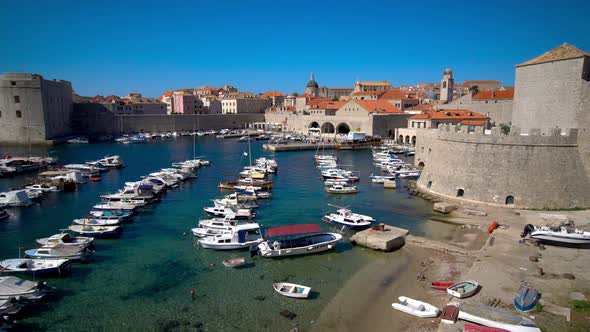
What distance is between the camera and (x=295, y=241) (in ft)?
58.6

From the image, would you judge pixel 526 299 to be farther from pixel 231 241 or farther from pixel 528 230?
pixel 231 241

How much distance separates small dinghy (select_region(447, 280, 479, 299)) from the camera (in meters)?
12.7

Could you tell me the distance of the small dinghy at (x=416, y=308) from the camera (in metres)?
12.1

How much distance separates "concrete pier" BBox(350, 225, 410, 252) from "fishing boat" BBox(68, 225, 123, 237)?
11697 mm

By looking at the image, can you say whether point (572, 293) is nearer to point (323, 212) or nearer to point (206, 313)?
point (206, 313)

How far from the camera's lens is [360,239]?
733 inches

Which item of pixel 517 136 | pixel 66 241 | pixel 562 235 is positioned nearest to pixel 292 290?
pixel 66 241

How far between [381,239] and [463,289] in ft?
17.5

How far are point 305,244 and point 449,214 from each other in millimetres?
9390

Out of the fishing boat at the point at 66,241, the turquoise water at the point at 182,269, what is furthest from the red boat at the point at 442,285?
the fishing boat at the point at 66,241

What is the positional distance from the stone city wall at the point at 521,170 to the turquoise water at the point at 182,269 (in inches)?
124

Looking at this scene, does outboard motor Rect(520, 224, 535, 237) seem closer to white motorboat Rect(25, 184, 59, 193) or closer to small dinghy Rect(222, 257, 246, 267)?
small dinghy Rect(222, 257, 246, 267)

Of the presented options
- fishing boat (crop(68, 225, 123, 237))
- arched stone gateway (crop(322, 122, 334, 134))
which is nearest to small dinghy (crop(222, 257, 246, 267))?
fishing boat (crop(68, 225, 123, 237))

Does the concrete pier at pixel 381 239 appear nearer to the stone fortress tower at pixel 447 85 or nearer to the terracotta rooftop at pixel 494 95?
the terracotta rooftop at pixel 494 95
